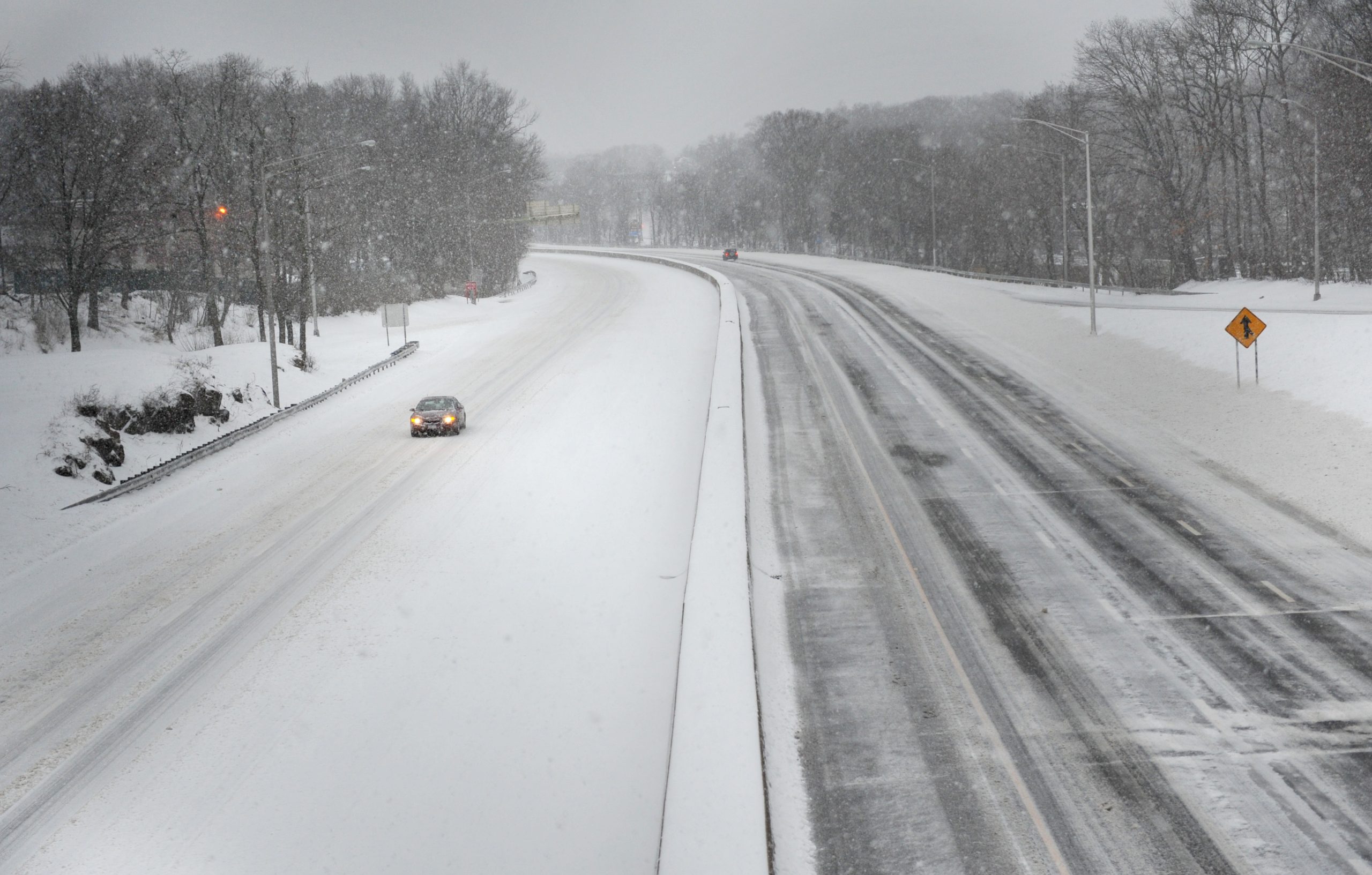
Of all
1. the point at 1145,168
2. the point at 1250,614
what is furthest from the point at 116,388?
the point at 1145,168

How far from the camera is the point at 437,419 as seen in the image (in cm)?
2836

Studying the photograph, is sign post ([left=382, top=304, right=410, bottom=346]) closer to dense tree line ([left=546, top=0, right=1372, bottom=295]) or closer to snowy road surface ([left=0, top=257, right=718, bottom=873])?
snowy road surface ([left=0, top=257, right=718, bottom=873])

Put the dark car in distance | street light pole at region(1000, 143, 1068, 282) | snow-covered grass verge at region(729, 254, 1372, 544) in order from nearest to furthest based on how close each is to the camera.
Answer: snow-covered grass verge at region(729, 254, 1372, 544) < the dark car in distance < street light pole at region(1000, 143, 1068, 282)

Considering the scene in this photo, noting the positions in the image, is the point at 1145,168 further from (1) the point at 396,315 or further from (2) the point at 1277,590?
(2) the point at 1277,590

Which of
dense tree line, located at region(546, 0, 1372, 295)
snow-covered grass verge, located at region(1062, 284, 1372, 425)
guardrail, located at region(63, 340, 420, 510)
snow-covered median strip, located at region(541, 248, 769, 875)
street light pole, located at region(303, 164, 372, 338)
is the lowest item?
snow-covered median strip, located at region(541, 248, 769, 875)

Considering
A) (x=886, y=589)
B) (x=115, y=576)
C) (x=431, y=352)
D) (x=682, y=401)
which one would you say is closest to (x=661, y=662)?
(x=886, y=589)

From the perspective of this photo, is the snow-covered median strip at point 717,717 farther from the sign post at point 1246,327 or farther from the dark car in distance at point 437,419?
the sign post at point 1246,327

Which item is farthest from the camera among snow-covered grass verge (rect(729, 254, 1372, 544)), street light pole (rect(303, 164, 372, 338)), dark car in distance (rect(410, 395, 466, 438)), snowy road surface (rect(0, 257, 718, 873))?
street light pole (rect(303, 164, 372, 338))

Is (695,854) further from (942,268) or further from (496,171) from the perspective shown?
(496,171)

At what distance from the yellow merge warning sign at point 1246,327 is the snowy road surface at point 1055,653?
6.66 feet

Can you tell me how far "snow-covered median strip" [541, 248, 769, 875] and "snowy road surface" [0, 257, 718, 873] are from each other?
588 millimetres

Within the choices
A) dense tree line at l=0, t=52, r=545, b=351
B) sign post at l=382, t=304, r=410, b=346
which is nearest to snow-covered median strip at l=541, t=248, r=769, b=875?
dense tree line at l=0, t=52, r=545, b=351

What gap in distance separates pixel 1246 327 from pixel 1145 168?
Result: 164 ft

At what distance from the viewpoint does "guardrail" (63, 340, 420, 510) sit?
2286 cm
